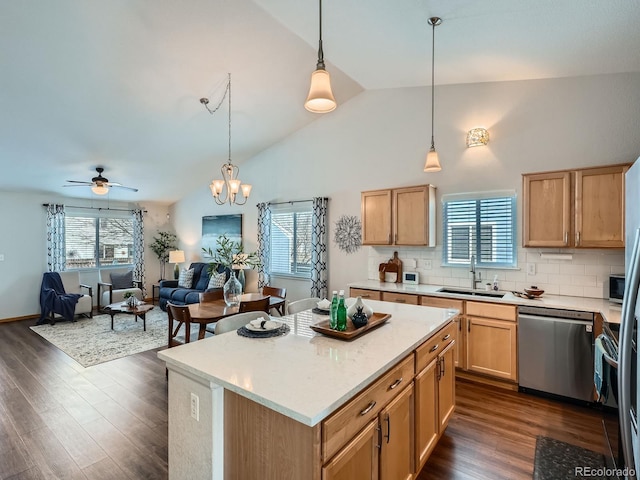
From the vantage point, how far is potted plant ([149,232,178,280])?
26.6 ft

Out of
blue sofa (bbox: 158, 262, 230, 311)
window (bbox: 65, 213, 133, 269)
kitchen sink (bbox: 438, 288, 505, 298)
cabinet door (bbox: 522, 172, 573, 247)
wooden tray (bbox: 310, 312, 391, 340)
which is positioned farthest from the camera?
window (bbox: 65, 213, 133, 269)

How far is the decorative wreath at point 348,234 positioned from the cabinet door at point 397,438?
10.8 ft

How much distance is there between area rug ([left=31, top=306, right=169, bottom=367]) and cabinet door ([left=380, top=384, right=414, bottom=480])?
155 inches

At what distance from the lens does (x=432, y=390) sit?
2.14 metres

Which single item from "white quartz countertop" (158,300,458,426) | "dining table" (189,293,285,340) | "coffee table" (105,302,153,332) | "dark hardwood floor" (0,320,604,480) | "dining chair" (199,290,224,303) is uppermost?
"white quartz countertop" (158,300,458,426)

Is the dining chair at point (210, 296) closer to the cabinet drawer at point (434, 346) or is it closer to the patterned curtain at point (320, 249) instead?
the patterned curtain at point (320, 249)

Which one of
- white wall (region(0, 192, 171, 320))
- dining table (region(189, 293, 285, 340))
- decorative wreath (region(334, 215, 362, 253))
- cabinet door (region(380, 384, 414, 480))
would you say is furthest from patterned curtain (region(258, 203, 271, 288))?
cabinet door (region(380, 384, 414, 480))

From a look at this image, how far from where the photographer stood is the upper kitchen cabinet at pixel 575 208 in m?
2.98

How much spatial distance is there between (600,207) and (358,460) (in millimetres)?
3241

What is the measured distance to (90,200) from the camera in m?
7.20

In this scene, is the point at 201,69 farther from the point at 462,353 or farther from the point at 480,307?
the point at 462,353

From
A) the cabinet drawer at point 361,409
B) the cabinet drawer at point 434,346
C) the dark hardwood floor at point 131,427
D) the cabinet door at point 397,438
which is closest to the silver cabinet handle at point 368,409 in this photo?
the cabinet drawer at point 361,409

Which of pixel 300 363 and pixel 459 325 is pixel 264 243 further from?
pixel 300 363

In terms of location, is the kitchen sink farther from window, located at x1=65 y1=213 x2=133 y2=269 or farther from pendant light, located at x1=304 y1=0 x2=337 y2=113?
window, located at x1=65 y1=213 x2=133 y2=269
